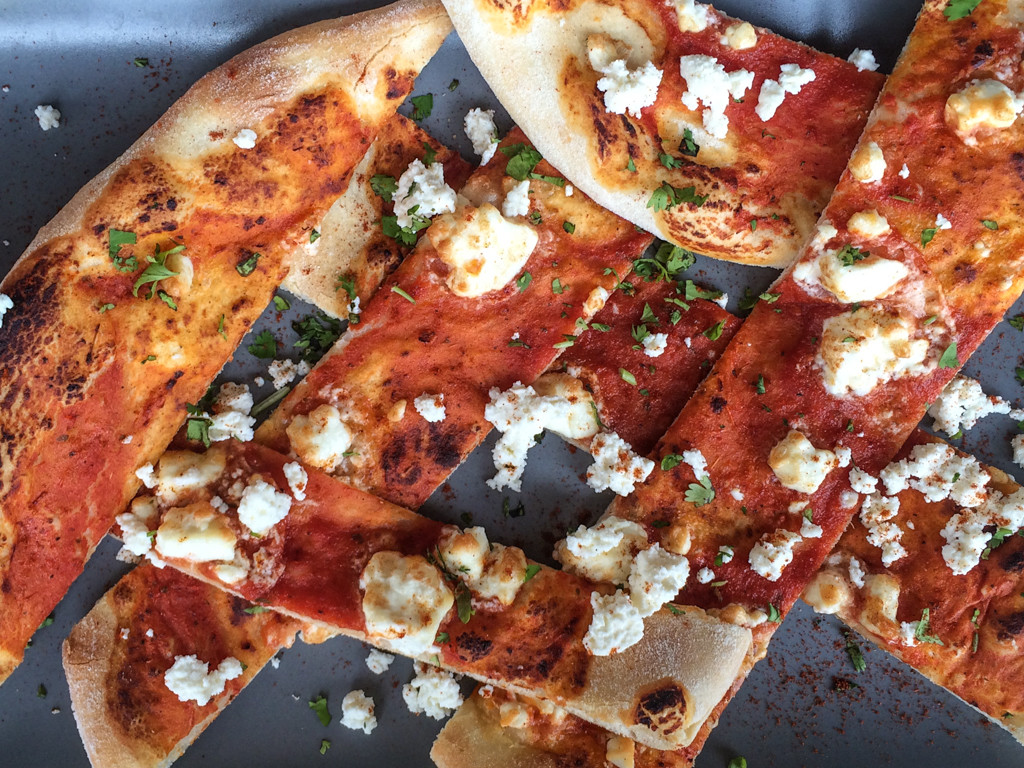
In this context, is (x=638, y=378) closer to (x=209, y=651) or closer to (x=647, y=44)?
(x=647, y=44)

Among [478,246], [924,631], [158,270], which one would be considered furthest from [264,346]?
[924,631]

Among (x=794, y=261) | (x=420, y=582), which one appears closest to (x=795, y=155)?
(x=794, y=261)

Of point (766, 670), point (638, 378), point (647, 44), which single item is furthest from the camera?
point (766, 670)

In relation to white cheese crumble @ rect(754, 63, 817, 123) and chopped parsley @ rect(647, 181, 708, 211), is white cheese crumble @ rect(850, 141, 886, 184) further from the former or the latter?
chopped parsley @ rect(647, 181, 708, 211)

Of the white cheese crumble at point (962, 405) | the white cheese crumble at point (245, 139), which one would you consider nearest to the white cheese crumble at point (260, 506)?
the white cheese crumble at point (245, 139)

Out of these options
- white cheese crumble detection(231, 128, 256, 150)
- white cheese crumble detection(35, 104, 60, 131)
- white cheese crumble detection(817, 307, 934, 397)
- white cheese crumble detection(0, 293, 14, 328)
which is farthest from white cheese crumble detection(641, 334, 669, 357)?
white cheese crumble detection(35, 104, 60, 131)
